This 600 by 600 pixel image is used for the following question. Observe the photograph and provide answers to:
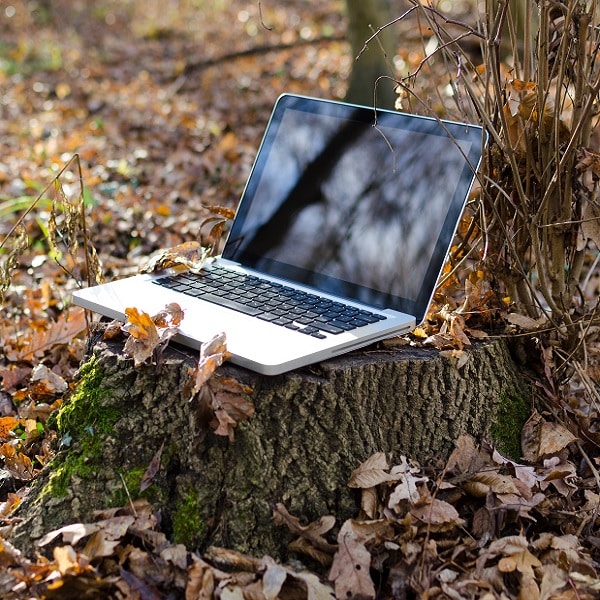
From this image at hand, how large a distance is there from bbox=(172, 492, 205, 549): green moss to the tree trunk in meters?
4.16

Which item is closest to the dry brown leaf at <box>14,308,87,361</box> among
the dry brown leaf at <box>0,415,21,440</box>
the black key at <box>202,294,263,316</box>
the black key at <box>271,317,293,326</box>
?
the dry brown leaf at <box>0,415,21,440</box>

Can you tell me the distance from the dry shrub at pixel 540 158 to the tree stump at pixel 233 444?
0.52 meters

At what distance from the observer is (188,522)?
2297 millimetres

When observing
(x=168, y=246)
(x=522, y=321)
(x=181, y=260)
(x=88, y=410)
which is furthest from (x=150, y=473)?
(x=168, y=246)

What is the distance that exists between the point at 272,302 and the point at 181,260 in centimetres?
46

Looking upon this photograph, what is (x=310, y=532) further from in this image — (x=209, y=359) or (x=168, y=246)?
(x=168, y=246)

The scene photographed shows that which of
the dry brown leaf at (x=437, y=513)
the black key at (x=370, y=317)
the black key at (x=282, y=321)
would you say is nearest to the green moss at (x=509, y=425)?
the dry brown leaf at (x=437, y=513)

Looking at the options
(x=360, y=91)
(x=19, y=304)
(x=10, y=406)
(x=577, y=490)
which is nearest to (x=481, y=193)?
(x=577, y=490)

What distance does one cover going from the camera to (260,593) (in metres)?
2.13

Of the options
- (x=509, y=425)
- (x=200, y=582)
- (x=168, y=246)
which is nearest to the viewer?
(x=200, y=582)

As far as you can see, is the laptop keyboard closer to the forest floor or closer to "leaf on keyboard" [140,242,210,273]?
"leaf on keyboard" [140,242,210,273]

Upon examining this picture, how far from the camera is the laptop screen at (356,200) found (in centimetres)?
252

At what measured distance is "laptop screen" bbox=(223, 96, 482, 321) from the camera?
252 centimetres

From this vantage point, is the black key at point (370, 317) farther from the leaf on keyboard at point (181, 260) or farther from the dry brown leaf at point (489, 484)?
the leaf on keyboard at point (181, 260)
